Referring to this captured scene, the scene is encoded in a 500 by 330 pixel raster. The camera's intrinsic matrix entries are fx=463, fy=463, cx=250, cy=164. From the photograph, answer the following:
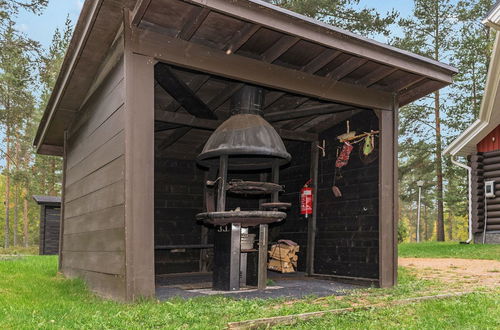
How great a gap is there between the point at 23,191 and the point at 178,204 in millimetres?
34934

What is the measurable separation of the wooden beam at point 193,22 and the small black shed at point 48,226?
14452 millimetres

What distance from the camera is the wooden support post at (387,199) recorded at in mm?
6949

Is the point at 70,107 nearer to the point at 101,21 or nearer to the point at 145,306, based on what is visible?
the point at 101,21

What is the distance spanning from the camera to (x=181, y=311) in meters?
4.44

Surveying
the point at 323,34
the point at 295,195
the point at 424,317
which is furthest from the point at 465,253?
the point at 323,34

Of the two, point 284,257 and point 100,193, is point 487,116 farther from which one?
point 100,193

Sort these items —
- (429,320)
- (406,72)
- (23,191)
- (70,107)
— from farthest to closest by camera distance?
(23,191), (70,107), (406,72), (429,320)

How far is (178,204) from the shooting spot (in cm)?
1002

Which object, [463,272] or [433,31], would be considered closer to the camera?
[463,272]

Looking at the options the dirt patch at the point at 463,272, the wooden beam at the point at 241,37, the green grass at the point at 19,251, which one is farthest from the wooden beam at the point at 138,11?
the green grass at the point at 19,251

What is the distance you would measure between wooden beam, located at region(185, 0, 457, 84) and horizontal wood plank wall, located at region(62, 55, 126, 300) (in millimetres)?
1551

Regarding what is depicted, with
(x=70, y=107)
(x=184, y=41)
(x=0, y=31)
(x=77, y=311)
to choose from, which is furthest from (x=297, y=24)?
(x=0, y=31)

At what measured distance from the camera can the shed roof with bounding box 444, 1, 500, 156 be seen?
43.8 ft

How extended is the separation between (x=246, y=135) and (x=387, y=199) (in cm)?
241
